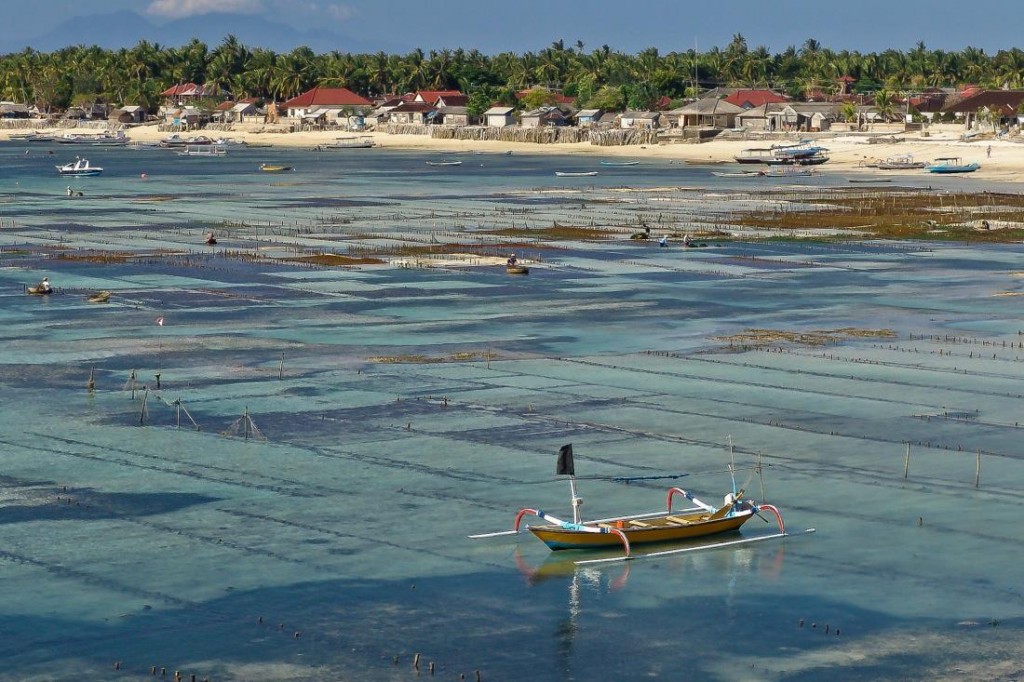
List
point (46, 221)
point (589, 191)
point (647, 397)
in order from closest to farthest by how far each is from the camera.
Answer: point (647, 397) → point (46, 221) → point (589, 191)

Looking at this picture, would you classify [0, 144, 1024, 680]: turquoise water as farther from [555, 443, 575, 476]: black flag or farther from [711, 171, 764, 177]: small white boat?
[711, 171, 764, 177]: small white boat

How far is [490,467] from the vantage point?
142 feet

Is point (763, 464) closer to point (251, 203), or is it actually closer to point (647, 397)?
point (647, 397)

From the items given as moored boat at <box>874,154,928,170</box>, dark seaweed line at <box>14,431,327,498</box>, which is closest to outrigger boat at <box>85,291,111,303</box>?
dark seaweed line at <box>14,431,327,498</box>

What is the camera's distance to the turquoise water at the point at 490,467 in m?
30.7

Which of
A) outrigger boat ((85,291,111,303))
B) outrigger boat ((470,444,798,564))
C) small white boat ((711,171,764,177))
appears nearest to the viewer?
outrigger boat ((470,444,798,564))

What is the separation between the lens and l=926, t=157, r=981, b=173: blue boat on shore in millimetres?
170750

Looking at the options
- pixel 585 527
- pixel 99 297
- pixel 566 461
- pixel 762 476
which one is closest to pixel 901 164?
pixel 99 297

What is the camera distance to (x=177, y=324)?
218ft

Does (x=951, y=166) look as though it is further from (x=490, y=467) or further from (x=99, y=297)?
(x=490, y=467)

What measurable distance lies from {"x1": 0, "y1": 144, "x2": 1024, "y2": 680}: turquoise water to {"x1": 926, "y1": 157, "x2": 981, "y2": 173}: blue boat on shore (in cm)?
8809

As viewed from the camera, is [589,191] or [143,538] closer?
[143,538]

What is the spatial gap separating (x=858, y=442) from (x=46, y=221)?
82.2 m

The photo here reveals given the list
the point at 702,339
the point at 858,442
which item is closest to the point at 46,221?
the point at 702,339
